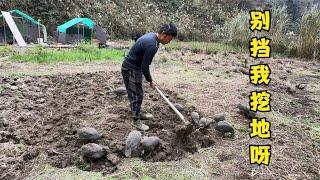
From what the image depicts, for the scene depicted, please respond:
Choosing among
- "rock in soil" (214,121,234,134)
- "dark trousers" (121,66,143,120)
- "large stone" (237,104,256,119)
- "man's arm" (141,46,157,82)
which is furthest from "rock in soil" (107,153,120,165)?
"large stone" (237,104,256,119)

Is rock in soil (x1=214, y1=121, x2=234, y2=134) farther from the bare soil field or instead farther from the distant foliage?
the distant foliage

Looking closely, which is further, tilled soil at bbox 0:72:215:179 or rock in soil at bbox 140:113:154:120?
rock in soil at bbox 140:113:154:120

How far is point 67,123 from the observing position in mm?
3920

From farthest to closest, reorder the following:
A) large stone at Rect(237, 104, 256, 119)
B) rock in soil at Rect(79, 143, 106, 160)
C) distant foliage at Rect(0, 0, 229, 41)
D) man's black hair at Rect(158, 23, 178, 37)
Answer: distant foliage at Rect(0, 0, 229, 41)
large stone at Rect(237, 104, 256, 119)
man's black hair at Rect(158, 23, 178, 37)
rock in soil at Rect(79, 143, 106, 160)

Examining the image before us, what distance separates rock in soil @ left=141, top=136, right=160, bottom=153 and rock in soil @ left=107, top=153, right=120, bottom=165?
28cm

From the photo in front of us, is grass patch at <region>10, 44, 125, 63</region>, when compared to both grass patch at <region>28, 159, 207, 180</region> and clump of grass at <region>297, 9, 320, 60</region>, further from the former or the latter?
clump of grass at <region>297, 9, 320, 60</region>

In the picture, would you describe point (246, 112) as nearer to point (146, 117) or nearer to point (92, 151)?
point (146, 117)

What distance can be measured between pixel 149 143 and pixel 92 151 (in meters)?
0.53

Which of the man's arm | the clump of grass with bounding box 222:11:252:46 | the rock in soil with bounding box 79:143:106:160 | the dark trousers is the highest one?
the clump of grass with bounding box 222:11:252:46

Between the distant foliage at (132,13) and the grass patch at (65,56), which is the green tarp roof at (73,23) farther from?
the grass patch at (65,56)

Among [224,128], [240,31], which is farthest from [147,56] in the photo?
[240,31]

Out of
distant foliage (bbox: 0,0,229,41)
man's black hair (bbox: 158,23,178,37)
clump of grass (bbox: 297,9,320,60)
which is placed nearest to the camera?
man's black hair (bbox: 158,23,178,37)

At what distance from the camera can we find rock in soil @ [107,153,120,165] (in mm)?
3016

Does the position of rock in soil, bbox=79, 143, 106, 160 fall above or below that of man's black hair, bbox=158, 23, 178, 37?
below
